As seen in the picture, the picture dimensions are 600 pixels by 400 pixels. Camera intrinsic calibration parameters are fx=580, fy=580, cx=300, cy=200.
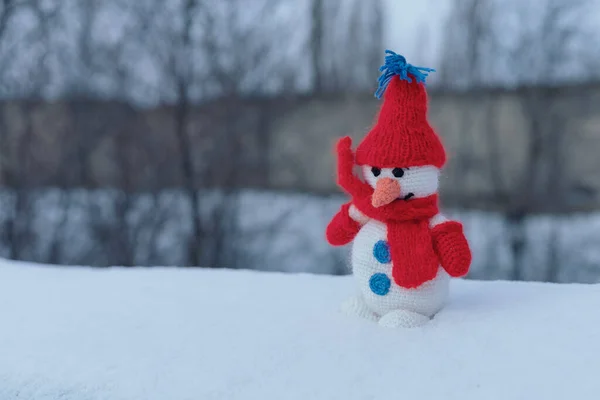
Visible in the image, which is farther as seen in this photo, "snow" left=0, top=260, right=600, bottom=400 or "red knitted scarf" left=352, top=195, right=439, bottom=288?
"red knitted scarf" left=352, top=195, right=439, bottom=288

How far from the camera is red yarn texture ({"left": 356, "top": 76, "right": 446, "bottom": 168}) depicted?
81 cm

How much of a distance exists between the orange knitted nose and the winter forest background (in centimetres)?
68

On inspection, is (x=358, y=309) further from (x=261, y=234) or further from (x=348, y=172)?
(x=261, y=234)

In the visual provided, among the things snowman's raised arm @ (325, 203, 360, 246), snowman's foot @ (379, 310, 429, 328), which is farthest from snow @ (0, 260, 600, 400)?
snowman's raised arm @ (325, 203, 360, 246)

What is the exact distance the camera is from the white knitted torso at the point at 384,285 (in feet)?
2.75

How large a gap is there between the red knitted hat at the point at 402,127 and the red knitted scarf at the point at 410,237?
0.06 metres

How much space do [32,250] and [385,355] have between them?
1.24 m

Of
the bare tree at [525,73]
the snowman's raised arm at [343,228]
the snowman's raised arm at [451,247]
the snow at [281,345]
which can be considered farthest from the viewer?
the bare tree at [525,73]

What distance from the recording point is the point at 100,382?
711 millimetres

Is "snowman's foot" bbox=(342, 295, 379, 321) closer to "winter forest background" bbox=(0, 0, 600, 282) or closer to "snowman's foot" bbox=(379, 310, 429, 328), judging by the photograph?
"snowman's foot" bbox=(379, 310, 429, 328)

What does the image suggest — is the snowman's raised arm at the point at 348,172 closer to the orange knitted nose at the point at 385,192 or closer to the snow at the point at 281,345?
the orange knitted nose at the point at 385,192

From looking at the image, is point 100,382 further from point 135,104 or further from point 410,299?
point 135,104

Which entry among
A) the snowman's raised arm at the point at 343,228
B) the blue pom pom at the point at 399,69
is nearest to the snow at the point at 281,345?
the snowman's raised arm at the point at 343,228

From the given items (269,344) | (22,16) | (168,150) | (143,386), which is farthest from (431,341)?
(22,16)
